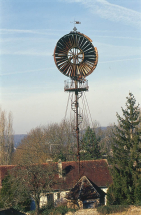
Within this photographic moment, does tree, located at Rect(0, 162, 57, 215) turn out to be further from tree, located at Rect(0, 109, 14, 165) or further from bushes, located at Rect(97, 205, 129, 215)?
tree, located at Rect(0, 109, 14, 165)

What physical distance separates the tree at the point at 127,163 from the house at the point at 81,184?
1.78 m

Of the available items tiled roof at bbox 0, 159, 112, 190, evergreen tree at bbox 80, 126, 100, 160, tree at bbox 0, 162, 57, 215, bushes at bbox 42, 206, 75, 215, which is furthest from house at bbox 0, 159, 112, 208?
evergreen tree at bbox 80, 126, 100, 160

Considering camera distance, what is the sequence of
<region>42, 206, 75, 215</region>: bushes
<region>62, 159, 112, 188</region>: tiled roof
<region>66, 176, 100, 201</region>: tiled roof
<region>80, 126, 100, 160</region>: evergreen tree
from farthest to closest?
<region>80, 126, 100, 160</region>: evergreen tree < <region>62, 159, 112, 188</region>: tiled roof < <region>66, 176, 100, 201</region>: tiled roof < <region>42, 206, 75, 215</region>: bushes

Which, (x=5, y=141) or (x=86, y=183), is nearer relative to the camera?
(x=86, y=183)

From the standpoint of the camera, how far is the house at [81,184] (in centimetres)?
2226

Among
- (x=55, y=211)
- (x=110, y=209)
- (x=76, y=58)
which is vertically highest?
(x=76, y=58)

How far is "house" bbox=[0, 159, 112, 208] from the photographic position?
22258 mm

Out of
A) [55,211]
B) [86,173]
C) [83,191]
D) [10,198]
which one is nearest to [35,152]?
[86,173]

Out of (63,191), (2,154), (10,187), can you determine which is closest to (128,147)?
(63,191)

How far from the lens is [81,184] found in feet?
75.5

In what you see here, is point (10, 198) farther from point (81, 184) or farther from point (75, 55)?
point (75, 55)

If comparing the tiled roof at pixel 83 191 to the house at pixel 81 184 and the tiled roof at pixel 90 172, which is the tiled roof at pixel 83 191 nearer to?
the house at pixel 81 184

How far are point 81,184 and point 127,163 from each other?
14.4ft

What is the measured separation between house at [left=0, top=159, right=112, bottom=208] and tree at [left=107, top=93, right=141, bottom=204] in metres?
1.78
